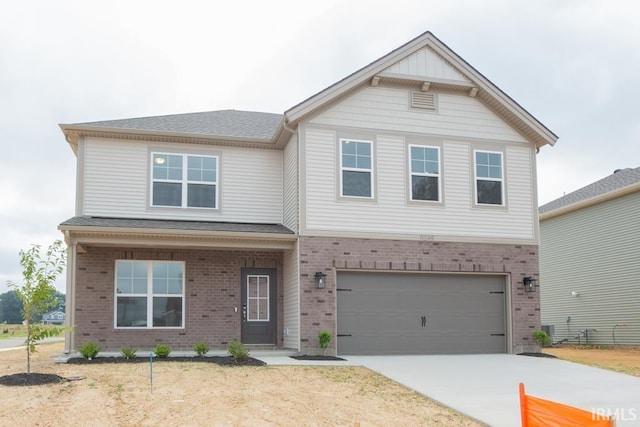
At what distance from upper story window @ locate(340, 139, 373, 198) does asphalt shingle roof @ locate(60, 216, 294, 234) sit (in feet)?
6.03

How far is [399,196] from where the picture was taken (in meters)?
16.8

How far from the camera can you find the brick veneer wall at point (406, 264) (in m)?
15.8

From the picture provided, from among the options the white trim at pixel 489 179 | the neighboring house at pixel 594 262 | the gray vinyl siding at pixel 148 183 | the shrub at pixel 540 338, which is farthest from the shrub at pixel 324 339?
the neighboring house at pixel 594 262

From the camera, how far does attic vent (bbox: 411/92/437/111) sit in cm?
1734

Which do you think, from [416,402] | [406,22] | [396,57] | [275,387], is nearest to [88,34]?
[396,57]

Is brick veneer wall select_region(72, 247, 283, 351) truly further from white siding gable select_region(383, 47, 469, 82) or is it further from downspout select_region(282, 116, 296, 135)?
white siding gable select_region(383, 47, 469, 82)

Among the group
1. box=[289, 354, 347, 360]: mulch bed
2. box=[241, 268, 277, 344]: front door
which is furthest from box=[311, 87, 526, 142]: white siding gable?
Answer: box=[289, 354, 347, 360]: mulch bed

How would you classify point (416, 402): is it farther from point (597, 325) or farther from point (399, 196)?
point (597, 325)

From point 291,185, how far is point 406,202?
2.89 m

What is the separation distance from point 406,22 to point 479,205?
230 inches

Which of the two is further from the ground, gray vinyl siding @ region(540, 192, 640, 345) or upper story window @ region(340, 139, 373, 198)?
upper story window @ region(340, 139, 373, 198)

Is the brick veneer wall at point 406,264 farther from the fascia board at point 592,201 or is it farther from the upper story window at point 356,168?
the fascia board at point 592,201

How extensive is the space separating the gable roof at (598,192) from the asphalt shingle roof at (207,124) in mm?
11096

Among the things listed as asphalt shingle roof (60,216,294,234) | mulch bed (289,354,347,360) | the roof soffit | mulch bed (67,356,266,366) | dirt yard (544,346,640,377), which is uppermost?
the roof soffit
